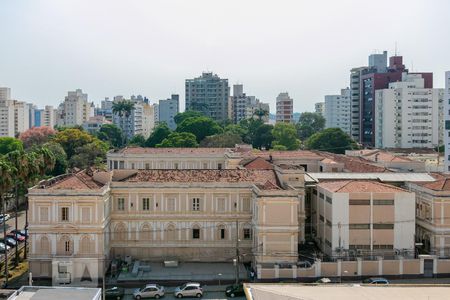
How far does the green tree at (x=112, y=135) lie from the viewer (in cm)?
15831

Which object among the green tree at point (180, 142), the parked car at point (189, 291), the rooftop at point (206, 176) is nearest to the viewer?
the parked car at point (189, 291)

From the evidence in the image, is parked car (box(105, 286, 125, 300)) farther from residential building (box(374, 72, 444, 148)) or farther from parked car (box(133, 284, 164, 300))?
residential building (box(374, 72, 444, 148))

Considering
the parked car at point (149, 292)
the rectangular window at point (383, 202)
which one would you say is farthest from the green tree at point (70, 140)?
the rectangular window at point (383, 202)

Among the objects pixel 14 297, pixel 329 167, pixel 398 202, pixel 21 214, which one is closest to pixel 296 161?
pixel 329 167

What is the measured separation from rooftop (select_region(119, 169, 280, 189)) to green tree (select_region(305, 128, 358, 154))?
221ft

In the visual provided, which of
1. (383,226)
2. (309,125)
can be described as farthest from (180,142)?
(309,125)

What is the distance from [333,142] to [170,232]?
75.6m

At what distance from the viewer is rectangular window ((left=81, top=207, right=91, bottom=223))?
159ft

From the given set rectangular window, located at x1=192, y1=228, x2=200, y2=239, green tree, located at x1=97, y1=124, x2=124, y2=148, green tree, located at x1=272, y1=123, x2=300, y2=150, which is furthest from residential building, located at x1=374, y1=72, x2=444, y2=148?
rectangular window, located at x1=192, y1=228, x2=200, y2=239

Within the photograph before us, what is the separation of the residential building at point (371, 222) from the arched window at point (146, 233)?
15.5 metres

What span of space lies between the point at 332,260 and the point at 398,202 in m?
7.23

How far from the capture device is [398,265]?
4834 centimetres

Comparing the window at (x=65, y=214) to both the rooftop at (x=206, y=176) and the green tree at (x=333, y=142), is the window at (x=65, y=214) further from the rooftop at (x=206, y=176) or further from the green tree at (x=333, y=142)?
the green tree at (x=333, y=142)

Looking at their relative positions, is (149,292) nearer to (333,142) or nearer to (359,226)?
(359,226)
